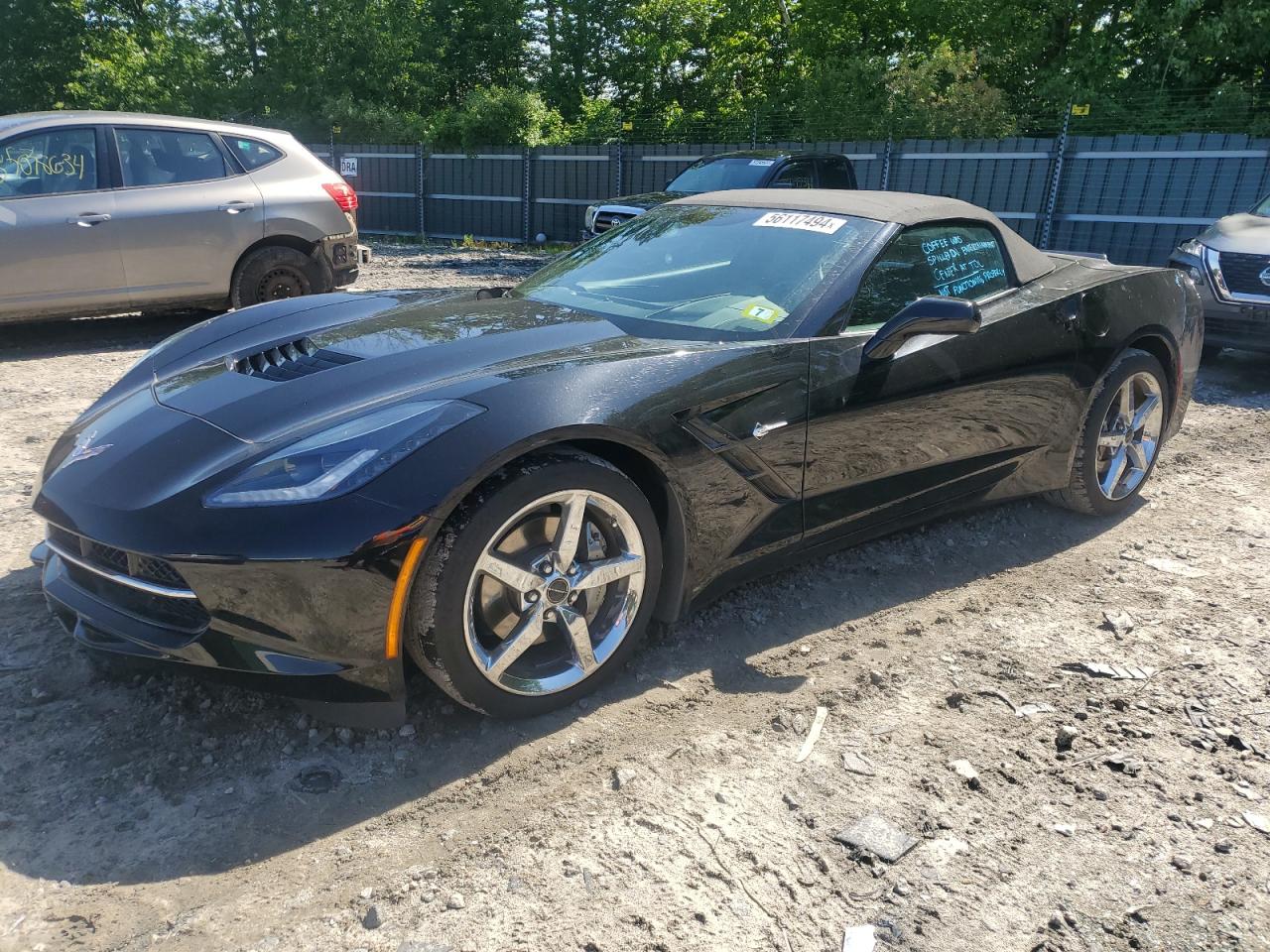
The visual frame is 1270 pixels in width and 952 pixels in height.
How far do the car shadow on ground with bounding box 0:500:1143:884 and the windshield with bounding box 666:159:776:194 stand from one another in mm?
8666

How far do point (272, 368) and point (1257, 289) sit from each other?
284 inches

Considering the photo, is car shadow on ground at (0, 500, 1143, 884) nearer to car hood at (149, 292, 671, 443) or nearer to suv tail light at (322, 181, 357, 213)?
car hood at (149, 292, 671, 443)

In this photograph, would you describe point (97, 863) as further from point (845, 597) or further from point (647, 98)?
point (647, 98)

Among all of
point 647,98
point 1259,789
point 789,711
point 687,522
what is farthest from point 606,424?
point 647,98

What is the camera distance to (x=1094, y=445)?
4.10 metres

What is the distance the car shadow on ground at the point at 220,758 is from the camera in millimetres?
2113

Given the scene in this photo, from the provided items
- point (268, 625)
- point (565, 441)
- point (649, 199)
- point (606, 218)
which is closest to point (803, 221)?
point (565, 441)

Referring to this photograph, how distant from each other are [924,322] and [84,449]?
2.60 meters

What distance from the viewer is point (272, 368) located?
9.50 ft

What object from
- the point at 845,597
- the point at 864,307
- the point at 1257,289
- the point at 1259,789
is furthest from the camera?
the point at 1257,289

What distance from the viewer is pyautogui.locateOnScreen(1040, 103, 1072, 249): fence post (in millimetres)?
13070

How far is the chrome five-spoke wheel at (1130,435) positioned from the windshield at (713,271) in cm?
165

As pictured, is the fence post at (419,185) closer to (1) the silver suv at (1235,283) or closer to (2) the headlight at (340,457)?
(1) the silver suv at (1235,283)

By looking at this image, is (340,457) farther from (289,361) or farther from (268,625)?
(289,361)
